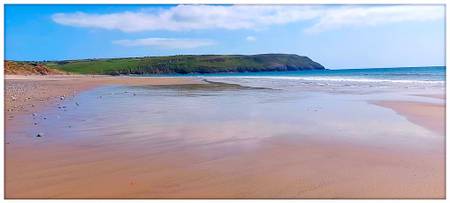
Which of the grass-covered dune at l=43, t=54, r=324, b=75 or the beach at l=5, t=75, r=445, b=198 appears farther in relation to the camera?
the grass-covered dune at l=43, t=54, r=324, b=75

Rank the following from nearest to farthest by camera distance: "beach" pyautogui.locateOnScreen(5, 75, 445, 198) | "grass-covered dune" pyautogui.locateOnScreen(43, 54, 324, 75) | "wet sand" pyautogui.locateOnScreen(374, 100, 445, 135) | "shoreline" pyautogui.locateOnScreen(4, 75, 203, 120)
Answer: "beach" pyautogui.locateOnScreen(5, 75, 445, 198) → "wet sand" pyautogui.locateOnScreen(374, 100, 445, 135) → "shoreline" pyautogui.locateOnScreen(4, 75, 203, 120) → "grass-covered dune" pyautogui.locateOnScreen(43, 54, 324, 75)

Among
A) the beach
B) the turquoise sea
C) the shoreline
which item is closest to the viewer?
the beach

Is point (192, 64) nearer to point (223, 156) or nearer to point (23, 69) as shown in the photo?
point (23, 69)

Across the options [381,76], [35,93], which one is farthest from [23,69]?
[35,93]

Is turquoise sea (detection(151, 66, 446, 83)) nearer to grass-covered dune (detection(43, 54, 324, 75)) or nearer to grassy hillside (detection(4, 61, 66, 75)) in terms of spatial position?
grassy hillside (detection(4, 61, 66, 75))

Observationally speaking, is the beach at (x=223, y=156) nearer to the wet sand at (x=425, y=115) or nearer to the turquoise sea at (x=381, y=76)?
the wet sand at (x=425, y=115)

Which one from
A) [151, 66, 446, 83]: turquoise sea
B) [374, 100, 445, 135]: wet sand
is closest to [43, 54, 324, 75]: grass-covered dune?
[151, 66, 446, 83]: turquoise sea

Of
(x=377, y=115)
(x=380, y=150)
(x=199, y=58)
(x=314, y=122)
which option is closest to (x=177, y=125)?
(x=314, y=122)

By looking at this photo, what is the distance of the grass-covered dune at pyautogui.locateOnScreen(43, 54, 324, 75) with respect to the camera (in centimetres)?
13862

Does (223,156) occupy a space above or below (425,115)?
Answer: below

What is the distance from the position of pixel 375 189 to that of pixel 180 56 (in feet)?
560

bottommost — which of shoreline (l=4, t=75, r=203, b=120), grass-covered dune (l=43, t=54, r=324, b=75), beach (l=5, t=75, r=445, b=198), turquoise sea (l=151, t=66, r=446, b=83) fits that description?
beach (l=5, t=75, r=445, b=198)

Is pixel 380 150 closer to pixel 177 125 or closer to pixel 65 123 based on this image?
pixel 177 125

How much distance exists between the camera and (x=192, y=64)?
155 metres
